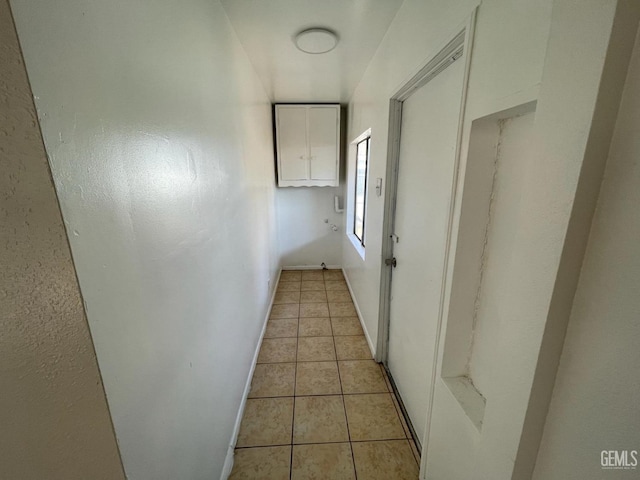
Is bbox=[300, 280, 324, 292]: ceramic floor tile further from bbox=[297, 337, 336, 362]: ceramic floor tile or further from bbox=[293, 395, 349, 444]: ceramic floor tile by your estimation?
bbox=[293, 395, 349, 444]: ceramic floor tile

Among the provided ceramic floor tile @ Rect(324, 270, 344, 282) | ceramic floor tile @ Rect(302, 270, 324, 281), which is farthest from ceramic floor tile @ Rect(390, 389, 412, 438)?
ceramic floor tile @ Rect(302, 270, 324, 281)

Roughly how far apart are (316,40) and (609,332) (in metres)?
2.04

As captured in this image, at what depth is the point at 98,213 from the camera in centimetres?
53

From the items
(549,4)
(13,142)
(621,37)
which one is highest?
(549,4)

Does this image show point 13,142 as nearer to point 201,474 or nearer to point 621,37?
point 621,37

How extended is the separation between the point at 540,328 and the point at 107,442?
937mm

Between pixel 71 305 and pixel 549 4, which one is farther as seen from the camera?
pixel 549 4

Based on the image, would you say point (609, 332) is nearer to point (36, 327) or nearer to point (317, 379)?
point (36, 327)

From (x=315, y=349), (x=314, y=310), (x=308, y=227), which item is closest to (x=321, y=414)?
(x=315, y=349)

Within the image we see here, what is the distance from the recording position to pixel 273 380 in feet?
6.50

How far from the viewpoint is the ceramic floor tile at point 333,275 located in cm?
385

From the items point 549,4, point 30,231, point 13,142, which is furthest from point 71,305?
point 549,4

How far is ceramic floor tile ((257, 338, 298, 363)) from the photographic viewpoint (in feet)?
7.22

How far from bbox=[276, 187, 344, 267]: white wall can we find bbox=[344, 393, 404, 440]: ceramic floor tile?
256 centimetres
